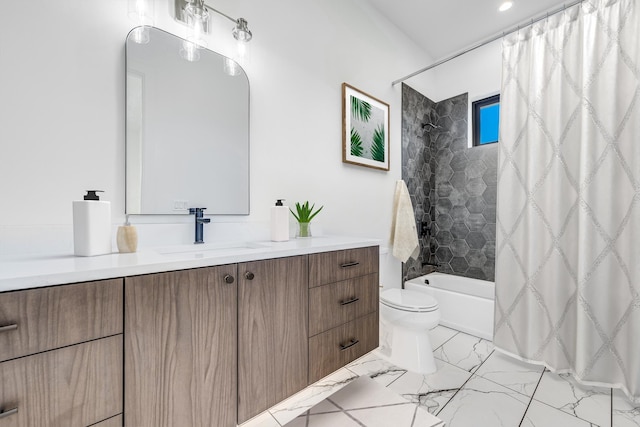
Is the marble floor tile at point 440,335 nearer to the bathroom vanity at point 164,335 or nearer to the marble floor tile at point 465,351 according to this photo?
the marble floor tile at point 465,351

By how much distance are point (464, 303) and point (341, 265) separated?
5.34 feet

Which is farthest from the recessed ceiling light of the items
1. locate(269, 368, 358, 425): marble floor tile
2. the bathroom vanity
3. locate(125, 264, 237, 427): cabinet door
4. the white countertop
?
locate(269, 368, 358, 425): marble floor tile

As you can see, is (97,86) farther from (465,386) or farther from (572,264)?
(572,264)

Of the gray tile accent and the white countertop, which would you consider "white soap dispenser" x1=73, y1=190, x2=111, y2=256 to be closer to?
the white countertop

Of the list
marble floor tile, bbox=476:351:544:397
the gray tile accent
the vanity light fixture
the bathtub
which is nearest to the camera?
the vanity light fixture

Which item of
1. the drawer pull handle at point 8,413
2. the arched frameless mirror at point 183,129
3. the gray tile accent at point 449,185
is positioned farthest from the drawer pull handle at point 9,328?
the gray tile accent at point 449,185

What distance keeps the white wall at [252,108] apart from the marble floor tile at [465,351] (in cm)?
67

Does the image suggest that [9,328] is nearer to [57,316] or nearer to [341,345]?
[57,316]

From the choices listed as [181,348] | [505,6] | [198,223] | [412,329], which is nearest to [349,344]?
[412,329]

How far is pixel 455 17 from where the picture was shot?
8.00ft

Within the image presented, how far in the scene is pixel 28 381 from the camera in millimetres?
622

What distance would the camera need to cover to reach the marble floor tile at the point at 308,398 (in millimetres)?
1404

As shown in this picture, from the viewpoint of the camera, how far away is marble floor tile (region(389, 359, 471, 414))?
1496 millimetres

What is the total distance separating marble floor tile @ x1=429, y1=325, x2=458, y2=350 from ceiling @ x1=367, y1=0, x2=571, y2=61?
2.73 meters
